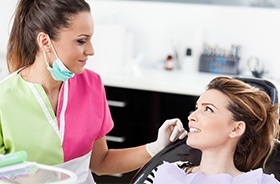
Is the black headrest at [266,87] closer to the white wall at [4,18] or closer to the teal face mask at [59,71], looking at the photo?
the teal face mask at [59,71]

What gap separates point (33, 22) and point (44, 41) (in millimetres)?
75

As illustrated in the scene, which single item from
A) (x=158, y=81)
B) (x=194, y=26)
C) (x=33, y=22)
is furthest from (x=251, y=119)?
(x=194, y=26)

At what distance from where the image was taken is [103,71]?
9.77ft

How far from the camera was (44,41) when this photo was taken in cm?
161

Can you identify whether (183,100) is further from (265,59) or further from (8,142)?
(8,142)

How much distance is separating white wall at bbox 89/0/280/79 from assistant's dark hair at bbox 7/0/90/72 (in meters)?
1.40

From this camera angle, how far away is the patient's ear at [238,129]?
4.93ft

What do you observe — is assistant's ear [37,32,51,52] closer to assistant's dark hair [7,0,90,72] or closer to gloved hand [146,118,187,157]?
assistant's dark hair [7,0,90,72]

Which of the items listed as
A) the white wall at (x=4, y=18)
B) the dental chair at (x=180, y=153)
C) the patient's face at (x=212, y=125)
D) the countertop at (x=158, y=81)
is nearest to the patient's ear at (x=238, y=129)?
the patient's face at (x=212, y=125)

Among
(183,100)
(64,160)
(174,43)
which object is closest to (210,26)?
(174,43)

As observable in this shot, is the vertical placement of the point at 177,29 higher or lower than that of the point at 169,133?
higher

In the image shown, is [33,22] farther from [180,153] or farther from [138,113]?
[138,113]

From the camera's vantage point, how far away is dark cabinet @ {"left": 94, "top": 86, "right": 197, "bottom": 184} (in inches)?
109

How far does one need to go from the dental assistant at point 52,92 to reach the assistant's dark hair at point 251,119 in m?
0.21
